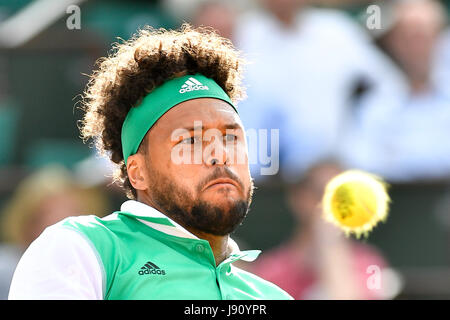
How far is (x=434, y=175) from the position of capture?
659cm

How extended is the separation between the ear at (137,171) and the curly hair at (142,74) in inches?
2.8

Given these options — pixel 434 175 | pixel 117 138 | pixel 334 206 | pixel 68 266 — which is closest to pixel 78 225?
pixel 68 266

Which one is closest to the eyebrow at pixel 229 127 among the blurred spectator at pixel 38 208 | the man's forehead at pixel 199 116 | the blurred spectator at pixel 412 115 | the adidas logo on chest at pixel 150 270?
the man's forehead at pixel 199 116

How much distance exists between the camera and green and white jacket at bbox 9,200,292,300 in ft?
8.80

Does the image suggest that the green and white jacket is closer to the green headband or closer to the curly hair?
the green headband

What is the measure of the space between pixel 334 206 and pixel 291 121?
300 cm

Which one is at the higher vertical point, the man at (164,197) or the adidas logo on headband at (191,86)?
the adidas logo on headband at (191,86)

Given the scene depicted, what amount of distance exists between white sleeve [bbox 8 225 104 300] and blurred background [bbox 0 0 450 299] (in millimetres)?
2985

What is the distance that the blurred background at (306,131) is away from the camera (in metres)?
5.89

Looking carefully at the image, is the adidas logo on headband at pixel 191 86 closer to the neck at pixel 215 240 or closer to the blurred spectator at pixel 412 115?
the neck at pixel 215 240

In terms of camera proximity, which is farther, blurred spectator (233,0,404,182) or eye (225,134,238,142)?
blurred spectator (233,0,404,182)

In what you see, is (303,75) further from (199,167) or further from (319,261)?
(199,167)

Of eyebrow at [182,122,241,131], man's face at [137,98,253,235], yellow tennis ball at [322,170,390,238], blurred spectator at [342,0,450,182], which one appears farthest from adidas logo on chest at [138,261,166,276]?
blurred spectator at [342,0,450,182]

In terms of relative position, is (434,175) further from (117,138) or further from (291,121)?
(117,138)
